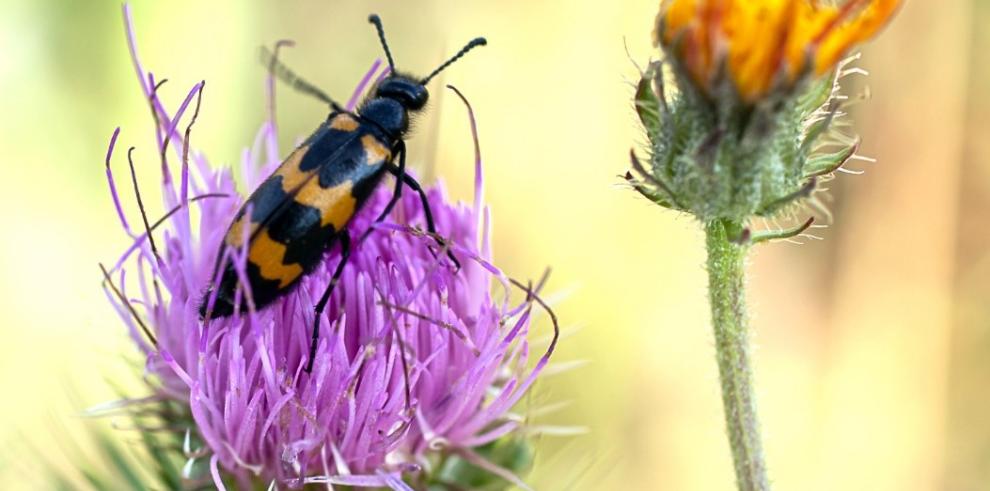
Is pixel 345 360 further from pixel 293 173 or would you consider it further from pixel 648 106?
pixel 648 106

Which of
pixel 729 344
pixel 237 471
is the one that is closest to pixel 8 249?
pixel 237 471

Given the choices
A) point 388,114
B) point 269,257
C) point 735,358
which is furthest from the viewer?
point 388,114

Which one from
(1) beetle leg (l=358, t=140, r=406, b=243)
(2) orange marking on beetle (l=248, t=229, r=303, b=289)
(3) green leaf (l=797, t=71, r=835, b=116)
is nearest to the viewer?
(3) green leaf (l=797, t=71, r=835, b=116)

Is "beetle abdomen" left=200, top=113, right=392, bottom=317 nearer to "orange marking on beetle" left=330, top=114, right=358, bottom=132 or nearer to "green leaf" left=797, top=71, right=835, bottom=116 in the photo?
"orange marking on beetle" left=330, top=114, right=358, bottom=132

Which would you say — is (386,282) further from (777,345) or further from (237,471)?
(777,345)

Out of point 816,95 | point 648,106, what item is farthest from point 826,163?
point 648,106

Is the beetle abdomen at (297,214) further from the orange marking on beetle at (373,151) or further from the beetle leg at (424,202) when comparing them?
the beetle leg at (424,202)

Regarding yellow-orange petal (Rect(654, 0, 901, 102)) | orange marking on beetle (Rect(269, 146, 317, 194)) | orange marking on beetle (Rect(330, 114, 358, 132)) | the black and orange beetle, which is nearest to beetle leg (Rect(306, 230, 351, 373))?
the black and orange beetle
